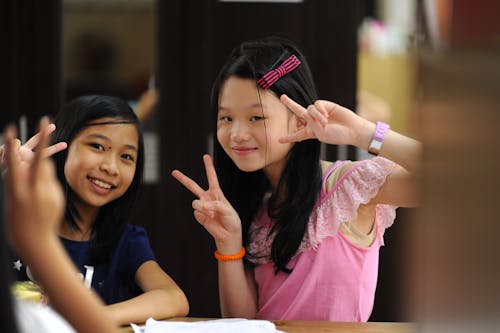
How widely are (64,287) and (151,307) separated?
729mm

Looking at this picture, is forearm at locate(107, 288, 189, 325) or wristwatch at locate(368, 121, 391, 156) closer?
forearm at locate(107, 288, 189, 325)

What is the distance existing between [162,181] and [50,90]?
1.74 ft

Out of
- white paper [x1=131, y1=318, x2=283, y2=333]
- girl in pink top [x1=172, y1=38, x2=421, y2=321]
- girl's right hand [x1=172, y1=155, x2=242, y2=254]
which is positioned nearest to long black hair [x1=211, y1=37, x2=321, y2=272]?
girl in pink top [x1=172, y1=38, x2=421, y2=321]

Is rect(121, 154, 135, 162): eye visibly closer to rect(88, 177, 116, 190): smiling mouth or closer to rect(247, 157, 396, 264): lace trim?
rect(88, 177, 116, 190): smiling mouth

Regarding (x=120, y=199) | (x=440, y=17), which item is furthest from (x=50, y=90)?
(x=440, y=17)

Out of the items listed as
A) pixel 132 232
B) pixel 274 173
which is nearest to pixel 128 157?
pixel 132 232

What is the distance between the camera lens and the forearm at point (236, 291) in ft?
5.37

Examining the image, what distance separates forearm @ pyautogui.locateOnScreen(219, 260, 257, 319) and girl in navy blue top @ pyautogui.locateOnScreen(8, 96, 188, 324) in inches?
4.7

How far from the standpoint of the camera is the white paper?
4.23 ft

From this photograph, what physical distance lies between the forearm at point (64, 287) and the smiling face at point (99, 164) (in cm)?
86

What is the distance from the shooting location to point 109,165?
63.9 inches

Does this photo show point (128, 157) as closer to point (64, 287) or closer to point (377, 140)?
point (377, 140)

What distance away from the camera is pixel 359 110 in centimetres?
287

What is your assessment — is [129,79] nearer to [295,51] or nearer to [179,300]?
[295,51]
